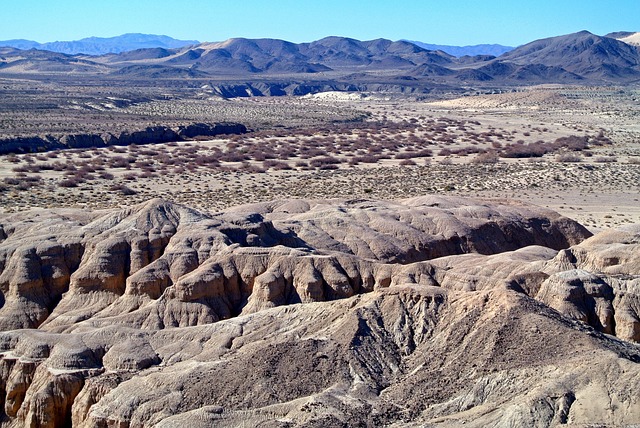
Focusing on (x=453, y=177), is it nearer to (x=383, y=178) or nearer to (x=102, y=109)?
(x=383, y=178)

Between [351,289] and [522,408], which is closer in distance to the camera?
[522,408]

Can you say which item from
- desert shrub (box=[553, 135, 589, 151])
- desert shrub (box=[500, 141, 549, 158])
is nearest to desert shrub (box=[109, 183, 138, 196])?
desert shrub (box=[500, 141, 549, 158])

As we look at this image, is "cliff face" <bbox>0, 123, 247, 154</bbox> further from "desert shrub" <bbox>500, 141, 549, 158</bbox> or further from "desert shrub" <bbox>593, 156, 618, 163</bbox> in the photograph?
"desert shrub" <bbox>593, 156, 618, 163</bbox>

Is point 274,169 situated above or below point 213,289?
below

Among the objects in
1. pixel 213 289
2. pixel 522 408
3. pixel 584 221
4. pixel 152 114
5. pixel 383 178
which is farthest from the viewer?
pixel 152 114

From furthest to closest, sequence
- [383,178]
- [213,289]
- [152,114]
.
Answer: [152,114] < [383,178] < [213,289]

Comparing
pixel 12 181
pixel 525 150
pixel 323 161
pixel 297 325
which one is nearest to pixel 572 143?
pixel 525 150

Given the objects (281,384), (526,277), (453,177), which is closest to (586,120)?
(453,177)
